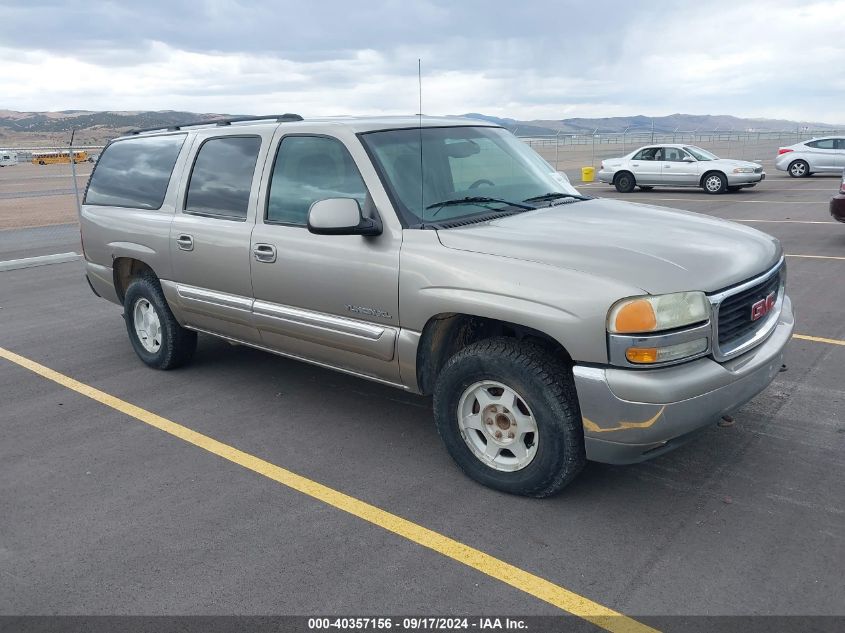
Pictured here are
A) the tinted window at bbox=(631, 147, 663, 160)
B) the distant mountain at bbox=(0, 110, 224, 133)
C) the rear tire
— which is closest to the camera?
the tinted window at bbox=(631, 147, 663, 160)

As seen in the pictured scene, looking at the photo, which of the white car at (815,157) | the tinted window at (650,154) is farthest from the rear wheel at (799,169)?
the tinted window at (650,154)

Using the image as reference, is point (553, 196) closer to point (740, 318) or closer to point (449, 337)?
point (449, 337)

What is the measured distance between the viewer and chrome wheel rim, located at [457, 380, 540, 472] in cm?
379

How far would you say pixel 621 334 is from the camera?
3369mm

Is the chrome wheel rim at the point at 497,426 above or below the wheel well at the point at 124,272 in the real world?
below

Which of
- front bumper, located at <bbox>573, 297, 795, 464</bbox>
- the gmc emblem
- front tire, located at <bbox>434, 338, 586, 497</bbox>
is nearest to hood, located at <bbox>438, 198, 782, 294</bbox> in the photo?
the gmc emblem

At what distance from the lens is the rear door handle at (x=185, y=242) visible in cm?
535

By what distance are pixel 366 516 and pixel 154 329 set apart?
312cm

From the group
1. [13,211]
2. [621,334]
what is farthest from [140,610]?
[13,211]

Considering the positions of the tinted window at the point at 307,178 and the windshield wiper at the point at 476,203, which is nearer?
the windshield wiper at the point at 476,203

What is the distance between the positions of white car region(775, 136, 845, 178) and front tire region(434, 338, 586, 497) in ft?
84.7

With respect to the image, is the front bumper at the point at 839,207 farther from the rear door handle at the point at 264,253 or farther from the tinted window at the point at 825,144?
the tinted window at the point at 825,144

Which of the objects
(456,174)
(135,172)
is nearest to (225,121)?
(135,172)

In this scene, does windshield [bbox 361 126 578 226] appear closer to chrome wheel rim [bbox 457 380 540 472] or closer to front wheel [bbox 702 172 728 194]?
chrome wheel rim [bbox 457 380 540 472]
